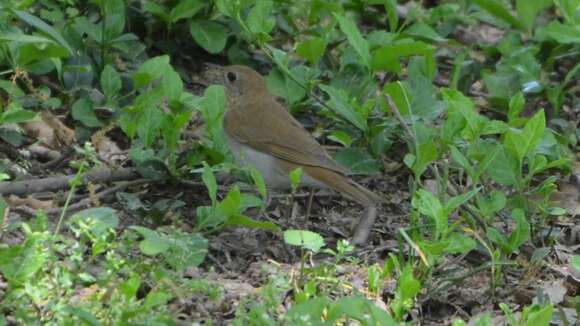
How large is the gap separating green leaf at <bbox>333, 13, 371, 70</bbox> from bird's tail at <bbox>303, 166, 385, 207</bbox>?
85cm

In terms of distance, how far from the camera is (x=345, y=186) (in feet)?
20.1

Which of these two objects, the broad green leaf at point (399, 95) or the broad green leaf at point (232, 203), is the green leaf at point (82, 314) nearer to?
the broad green leaf at point (232, 203)

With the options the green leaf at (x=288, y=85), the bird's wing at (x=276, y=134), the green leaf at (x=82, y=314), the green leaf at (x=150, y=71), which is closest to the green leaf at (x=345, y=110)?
the bird's wing at (x=276, y=134)

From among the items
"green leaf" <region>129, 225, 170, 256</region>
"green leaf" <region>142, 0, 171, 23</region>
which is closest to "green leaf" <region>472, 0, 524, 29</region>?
"green leaf" <region>142, 0, 171, 23</region>

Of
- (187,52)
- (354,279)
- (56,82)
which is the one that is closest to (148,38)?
(187,52)

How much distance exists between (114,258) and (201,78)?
325 centimetres

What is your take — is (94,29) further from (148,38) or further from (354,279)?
(354,279)

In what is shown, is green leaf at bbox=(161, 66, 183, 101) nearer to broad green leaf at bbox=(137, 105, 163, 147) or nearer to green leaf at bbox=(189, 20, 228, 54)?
broad green leaf at bbox=(137, 105, 163, 147)

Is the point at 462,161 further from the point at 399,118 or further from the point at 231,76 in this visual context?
the point at 231,76

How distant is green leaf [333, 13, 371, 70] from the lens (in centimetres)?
666

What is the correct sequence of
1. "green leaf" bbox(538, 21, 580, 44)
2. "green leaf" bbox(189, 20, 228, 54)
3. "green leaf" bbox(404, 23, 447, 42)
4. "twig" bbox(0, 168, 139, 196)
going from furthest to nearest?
"green leaf" bbox(404, 23, 447, 42)
"green leaf" bbox(538, 21, 580, 44)
"green leaf" bbox(189, 20, 228, 54)
"twig" bbox(0, 168, 139, 196)

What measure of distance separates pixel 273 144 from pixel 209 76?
1.13 m

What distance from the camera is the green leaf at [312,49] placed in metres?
6.86

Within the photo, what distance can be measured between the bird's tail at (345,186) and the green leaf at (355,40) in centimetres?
85
